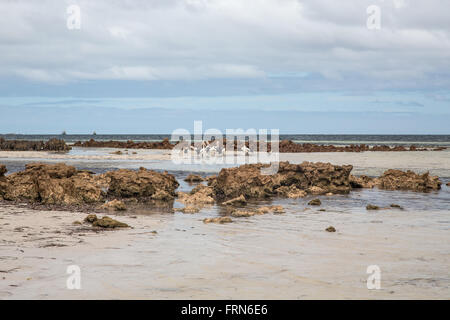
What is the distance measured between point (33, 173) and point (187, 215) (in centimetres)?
738

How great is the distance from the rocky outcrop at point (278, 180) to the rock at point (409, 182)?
232 cm

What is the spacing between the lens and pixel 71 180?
1853 cm

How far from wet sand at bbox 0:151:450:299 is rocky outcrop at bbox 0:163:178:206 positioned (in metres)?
2.04

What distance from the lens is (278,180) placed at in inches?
890

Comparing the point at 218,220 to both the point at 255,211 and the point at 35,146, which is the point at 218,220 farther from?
the point at 35,146

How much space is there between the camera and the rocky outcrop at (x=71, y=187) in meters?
18.0

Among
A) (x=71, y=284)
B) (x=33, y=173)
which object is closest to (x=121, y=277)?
(x=71, y=284)

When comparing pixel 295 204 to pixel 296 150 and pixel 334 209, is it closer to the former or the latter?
pixel 334 209

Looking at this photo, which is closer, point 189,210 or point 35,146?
point 189,210

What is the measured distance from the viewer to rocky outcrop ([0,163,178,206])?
18.0 meters

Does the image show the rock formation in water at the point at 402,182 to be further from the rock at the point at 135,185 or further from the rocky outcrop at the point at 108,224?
the rocky outcrop at the point at 108,224

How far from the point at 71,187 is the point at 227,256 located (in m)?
9.82
